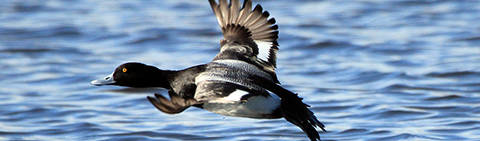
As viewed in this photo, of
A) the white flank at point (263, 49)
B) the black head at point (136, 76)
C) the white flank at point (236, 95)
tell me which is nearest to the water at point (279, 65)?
the white flank at point (263, 49)

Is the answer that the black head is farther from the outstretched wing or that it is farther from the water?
the water

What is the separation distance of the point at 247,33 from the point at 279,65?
3.41 meters

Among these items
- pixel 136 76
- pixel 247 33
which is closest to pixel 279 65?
pixel 247 33

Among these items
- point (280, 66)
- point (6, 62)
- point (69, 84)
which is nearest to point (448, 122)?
point (280, 66)

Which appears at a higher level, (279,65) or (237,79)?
(279,65)

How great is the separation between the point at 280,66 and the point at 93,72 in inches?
96.3

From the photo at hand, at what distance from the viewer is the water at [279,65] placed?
21.1 feet

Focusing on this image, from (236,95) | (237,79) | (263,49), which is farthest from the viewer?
(263,49)

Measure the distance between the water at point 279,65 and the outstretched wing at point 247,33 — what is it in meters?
0.99

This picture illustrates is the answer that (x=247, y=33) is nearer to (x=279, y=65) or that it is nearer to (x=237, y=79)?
(x=237, y=79)

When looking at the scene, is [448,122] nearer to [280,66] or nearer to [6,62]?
[280,66]

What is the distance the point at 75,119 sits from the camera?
22.5ft

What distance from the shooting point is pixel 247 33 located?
18.3 ft

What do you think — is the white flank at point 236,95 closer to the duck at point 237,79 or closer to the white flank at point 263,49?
the duck at point 237,79
